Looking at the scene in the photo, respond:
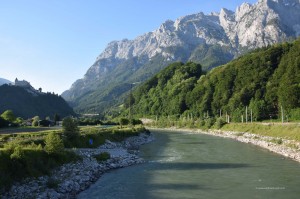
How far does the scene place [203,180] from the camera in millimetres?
36594

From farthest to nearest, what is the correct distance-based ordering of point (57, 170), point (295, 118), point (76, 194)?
point (295, 118)
point (57, 170)
point (76, 194)

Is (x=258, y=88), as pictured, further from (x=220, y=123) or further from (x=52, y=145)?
(x=52, y=145)

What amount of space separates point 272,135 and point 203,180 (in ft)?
155

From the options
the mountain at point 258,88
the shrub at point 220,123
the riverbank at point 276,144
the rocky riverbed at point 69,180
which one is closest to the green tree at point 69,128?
the rocky riverbed at point 69,180

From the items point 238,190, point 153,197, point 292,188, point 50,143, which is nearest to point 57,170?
point 50,143

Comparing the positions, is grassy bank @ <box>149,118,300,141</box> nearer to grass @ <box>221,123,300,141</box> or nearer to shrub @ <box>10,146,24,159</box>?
grass @ <box>221,123,300,141</box>

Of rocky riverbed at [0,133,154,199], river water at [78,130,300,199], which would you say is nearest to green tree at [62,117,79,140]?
rocky riverbed at [0,133,154,199]

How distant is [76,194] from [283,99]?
9304cm

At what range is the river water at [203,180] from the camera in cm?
3072

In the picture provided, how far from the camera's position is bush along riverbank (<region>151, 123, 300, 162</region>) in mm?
59312

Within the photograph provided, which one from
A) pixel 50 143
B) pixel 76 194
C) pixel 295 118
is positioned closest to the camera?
pixel 76 194

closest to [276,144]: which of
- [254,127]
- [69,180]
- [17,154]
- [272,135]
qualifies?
[272,135]

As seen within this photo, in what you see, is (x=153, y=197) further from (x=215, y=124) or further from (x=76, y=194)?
(x=215, y=124)

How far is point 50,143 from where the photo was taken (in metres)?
37.8
